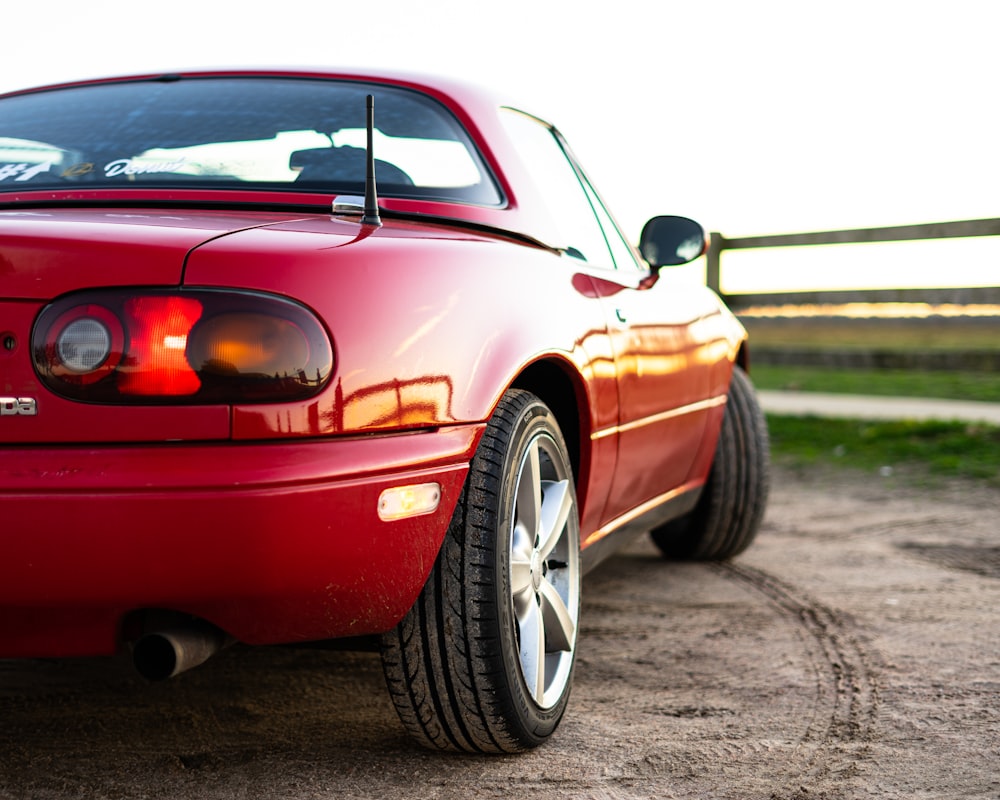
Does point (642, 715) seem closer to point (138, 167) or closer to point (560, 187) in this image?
point (560, 187)

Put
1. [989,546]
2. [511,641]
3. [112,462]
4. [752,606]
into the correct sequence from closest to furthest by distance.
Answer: [112,462] < [511,641] < [752,606] < [989,546]

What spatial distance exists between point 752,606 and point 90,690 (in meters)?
2.04

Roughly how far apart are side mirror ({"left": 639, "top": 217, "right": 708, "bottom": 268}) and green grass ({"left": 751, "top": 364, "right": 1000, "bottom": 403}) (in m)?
6.19

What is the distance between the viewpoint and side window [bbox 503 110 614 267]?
3.13 m

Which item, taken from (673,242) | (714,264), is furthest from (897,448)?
(673,242)

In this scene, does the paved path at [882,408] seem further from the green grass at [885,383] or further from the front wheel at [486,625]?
the front wheel at [486,625]

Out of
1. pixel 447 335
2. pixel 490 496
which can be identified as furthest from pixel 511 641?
pixel 447 335

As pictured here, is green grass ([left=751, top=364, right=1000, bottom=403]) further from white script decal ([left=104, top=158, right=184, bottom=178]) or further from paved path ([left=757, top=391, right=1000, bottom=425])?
white script decal ([left=104, top=158, right=184, bottom=178])

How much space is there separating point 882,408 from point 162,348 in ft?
25.5

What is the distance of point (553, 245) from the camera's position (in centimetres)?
291

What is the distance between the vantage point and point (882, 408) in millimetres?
8891

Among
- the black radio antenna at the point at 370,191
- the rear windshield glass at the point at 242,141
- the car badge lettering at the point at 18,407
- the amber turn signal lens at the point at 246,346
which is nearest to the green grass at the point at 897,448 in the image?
the rear windshield glass at the point at 242,141

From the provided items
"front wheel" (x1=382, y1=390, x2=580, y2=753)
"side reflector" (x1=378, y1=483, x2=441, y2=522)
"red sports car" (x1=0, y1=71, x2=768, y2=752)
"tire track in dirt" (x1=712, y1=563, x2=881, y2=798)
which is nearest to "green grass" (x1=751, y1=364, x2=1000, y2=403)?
"tire track in dirt" (x1=712, y1=563, x2=881, y2=798)

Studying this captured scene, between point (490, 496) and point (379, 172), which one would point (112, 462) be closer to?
point (490, 496)
